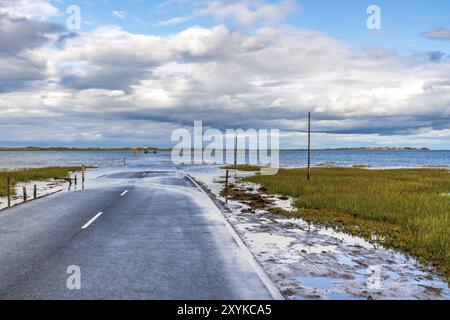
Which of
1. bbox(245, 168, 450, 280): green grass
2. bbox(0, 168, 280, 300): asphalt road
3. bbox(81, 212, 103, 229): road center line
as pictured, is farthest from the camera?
bbox(81, 212, 103, 229): road center line

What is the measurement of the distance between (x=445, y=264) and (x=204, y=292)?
494 centimetres

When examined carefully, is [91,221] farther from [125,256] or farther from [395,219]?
[395,219]

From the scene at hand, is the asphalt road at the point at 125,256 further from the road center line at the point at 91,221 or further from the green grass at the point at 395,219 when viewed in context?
the green grass at the point at 395,219

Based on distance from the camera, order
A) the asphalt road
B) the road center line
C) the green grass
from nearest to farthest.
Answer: the asphalt road
the green grass
the road center line

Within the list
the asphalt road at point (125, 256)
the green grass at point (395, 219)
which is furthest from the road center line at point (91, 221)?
the green grass at point (395, 219)

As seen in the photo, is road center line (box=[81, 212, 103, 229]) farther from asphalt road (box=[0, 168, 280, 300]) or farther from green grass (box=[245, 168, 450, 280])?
green grass (box=[245, 168, 450, 280])

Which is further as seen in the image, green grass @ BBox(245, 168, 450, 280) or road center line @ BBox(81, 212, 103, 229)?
road center line @ BBox(81, 212, 103, 229)

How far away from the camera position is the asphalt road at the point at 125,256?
17.9 ft

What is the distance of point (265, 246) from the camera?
8.68 metres

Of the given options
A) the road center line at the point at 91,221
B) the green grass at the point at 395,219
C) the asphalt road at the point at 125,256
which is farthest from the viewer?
the road center line at the point at 91,221

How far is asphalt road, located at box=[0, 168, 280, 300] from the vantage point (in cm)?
546

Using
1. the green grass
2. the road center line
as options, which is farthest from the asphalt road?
the green grass
